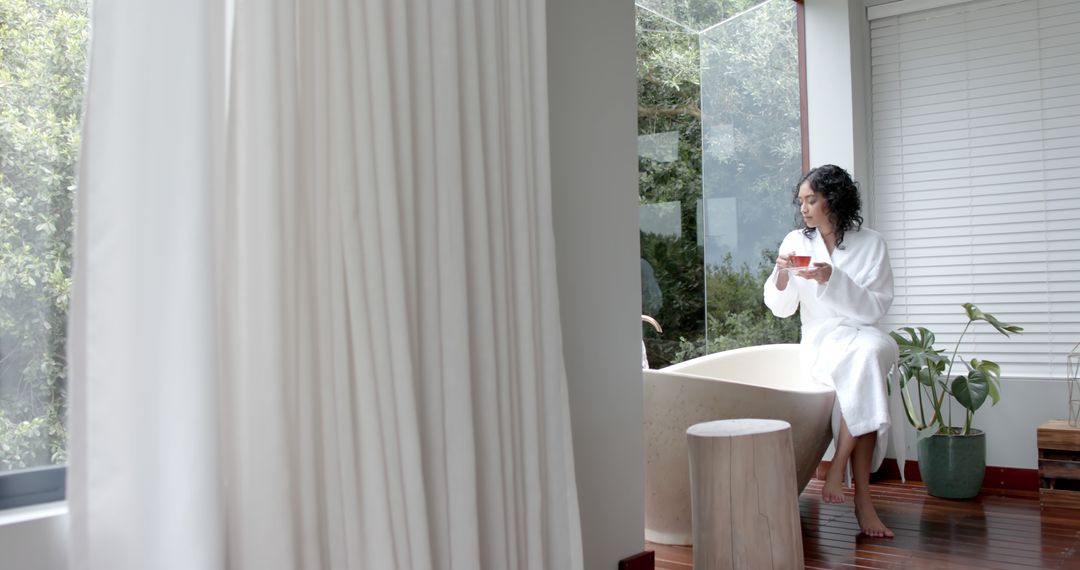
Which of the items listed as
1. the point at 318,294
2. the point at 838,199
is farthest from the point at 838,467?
the point at 318,294

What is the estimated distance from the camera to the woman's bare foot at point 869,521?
11.5 ft

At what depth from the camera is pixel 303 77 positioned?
158cm

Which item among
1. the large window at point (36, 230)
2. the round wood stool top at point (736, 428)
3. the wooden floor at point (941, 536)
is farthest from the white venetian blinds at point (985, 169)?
the large window at point (36, 230)

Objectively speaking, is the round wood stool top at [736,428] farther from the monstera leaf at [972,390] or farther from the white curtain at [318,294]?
the monstera leaf at [972,390]

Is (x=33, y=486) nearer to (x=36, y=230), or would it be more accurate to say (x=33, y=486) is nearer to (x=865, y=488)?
(x=36, y=230)

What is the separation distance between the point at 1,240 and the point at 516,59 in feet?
3.56

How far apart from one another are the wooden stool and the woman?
97 centimetres

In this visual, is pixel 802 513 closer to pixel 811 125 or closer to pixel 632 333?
pixel 632 333

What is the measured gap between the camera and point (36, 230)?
138 centimetres

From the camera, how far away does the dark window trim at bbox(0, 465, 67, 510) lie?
1325mm

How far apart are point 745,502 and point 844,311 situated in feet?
5.14

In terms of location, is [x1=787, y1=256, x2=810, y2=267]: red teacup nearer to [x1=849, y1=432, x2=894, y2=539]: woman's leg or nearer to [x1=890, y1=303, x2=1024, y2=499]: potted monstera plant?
[x1=849, y1=432, x2=894, y2=539]: woman's leg

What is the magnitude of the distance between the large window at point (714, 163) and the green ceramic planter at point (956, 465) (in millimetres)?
1002

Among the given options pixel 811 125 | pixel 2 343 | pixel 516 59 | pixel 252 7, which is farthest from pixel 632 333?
pixel 811 125
